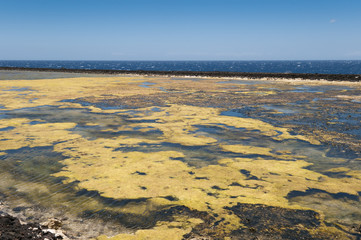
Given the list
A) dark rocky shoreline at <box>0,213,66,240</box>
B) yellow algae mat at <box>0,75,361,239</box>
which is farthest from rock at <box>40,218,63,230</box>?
yellow algae mat at <box>0,75,361,239</box>

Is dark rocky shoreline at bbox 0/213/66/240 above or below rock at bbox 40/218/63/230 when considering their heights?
above

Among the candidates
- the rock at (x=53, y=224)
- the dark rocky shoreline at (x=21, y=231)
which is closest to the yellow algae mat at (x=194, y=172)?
the rock at (x=53, y=224)

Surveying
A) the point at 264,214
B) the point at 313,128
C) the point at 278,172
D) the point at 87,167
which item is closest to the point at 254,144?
the point at 278,172

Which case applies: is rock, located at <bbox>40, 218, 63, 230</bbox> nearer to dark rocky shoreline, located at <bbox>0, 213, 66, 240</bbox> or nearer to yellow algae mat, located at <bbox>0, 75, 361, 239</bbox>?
dark rocky shoreline, located at <bbox>0, 213, 66, 240</bbox>

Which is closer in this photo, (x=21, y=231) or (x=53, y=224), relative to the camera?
(x=21, y=231)

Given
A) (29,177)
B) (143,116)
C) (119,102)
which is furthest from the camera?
(119,102)

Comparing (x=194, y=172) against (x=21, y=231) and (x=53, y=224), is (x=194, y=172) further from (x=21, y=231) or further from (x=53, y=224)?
(x=21, y=231)

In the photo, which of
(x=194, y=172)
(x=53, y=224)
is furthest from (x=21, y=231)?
(x=194, y=172)

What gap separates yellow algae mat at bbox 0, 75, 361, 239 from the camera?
16.2 feet

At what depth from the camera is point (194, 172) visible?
23.3 feet

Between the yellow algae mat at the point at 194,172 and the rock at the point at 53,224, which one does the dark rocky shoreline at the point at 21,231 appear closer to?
the rock at the point at 53,224

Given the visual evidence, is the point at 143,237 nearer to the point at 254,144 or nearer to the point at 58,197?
the point at 58,197

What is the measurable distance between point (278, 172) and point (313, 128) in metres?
5.26

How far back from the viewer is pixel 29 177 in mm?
6727
